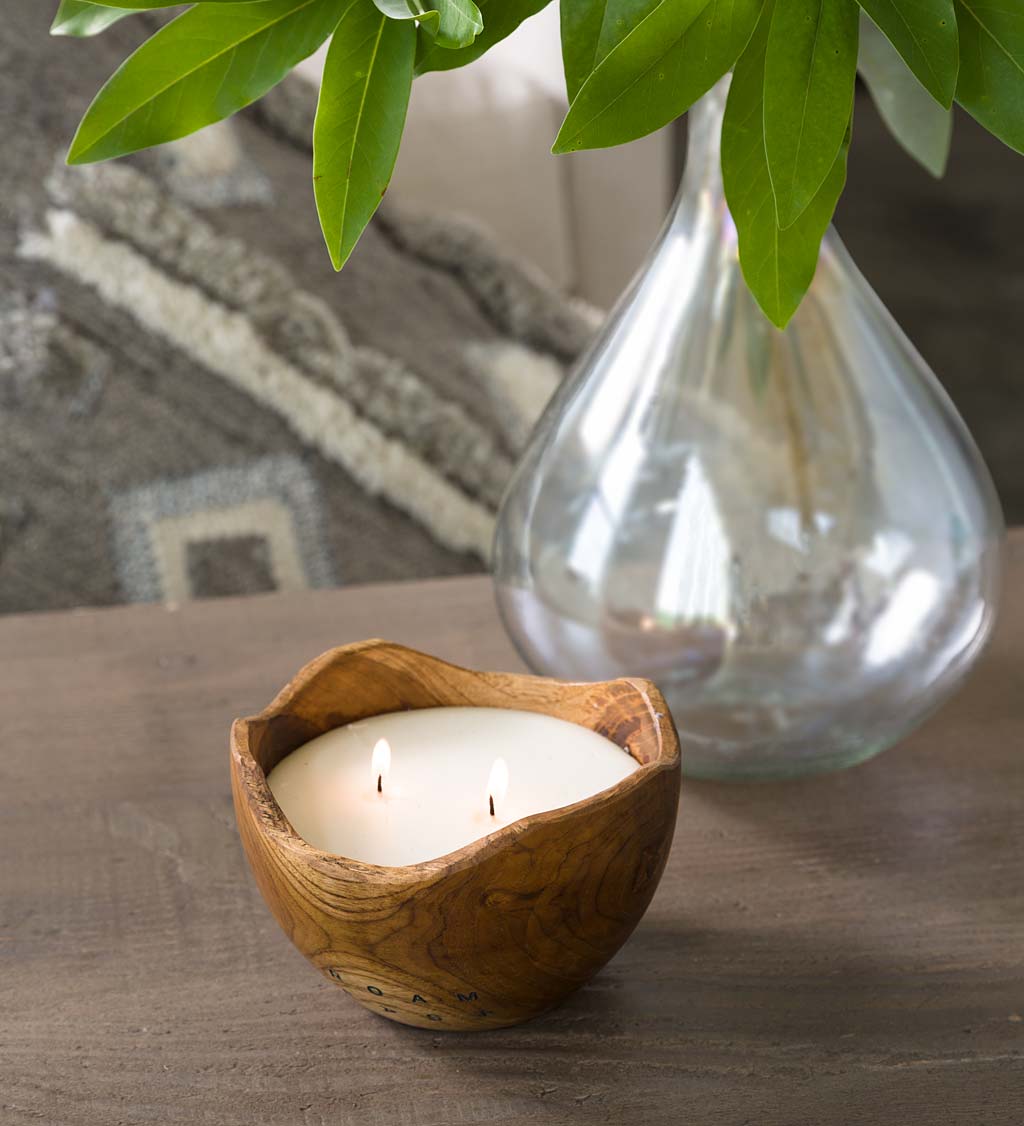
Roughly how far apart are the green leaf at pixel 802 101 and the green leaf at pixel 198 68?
0.13 meters

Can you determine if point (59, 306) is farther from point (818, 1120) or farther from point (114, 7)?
point (818, 1120)

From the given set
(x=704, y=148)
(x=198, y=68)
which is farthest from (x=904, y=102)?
(x=198, y=68)

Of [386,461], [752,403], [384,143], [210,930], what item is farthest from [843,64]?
[386,461]

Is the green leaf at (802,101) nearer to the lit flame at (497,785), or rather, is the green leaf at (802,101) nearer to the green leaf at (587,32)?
the green leaf at (587,32)

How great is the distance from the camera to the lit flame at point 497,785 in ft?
1.33

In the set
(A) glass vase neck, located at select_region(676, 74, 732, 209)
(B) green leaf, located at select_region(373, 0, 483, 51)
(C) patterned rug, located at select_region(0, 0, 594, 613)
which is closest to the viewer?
(B) green leaf, located at select_region(373, 0, 483, 51)

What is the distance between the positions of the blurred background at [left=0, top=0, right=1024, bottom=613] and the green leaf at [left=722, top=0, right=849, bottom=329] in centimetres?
89

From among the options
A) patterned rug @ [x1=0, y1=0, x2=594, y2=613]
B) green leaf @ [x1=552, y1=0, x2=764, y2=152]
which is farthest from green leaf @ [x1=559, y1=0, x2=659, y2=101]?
patterned rug @ [x1=0, y1=0, x2=594, y2=613]

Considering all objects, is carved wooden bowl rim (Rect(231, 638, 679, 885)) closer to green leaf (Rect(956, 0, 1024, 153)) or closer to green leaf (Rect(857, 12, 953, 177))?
green leaf (Rect(956, 0, 1024, 153))

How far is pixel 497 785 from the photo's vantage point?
0.41 meters

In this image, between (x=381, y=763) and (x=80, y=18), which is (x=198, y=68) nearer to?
(x=80, y=18)

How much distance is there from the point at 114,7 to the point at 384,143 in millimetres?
91

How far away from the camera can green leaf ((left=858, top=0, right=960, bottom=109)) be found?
0.35 metres

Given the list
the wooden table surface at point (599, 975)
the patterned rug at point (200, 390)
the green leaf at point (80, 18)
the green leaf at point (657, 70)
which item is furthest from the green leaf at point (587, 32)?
the patterned rug at point (200, 390)
